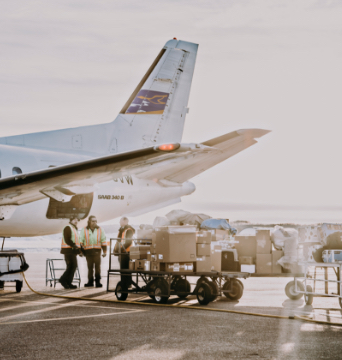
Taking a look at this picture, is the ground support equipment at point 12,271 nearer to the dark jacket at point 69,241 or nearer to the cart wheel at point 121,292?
Answer: the dark jacket at point 69,241

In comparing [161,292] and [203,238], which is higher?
[203,238]

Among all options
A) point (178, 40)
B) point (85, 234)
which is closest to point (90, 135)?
point (85, 234)

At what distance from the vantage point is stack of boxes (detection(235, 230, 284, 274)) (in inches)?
432

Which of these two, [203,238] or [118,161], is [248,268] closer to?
[203,238]

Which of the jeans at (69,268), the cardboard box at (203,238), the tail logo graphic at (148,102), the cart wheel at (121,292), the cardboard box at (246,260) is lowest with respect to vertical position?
the cart wheel at (121,292)

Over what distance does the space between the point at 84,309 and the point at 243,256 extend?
4.00 meters

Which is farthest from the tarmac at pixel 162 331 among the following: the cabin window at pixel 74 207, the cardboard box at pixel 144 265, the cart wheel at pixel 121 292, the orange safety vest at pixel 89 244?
the orange safety vest at pixel 89 244

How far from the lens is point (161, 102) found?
1484 centimetres

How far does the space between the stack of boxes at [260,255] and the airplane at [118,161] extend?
2.02 meters

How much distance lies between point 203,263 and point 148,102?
6.37m

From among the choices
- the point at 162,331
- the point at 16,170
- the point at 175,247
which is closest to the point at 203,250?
the point at 175,247

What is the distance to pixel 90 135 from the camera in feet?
44.5

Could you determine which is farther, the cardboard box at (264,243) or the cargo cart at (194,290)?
the cardboard box at (264,243)

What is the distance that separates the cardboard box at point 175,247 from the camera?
32.2 feet
